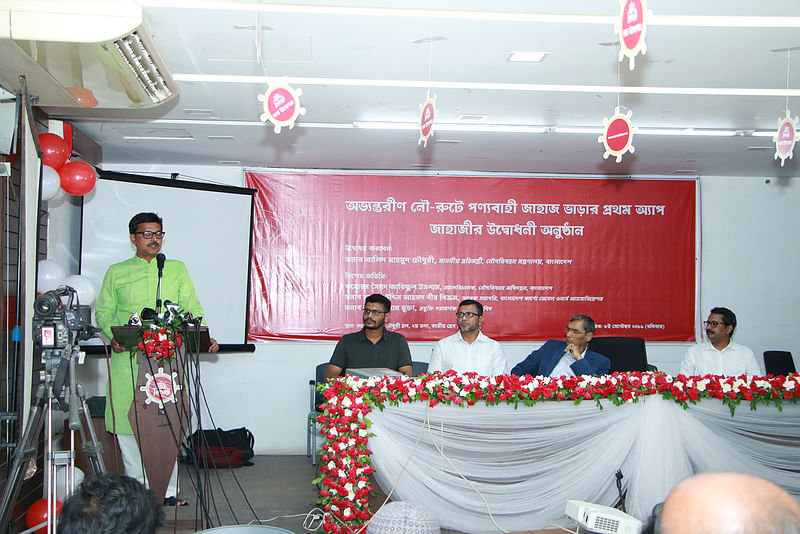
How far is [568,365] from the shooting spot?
5.06m

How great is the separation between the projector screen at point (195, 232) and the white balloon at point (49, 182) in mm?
1553

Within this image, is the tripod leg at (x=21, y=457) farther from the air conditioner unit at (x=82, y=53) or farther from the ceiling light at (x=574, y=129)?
the ceiling light at (x=574, y=129)

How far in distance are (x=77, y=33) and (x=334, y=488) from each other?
2.60 metres

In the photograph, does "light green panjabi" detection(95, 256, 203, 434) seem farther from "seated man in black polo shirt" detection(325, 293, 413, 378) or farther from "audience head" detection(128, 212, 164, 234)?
"seated man in black polo shirt" detection(325, 293, 413, 378)

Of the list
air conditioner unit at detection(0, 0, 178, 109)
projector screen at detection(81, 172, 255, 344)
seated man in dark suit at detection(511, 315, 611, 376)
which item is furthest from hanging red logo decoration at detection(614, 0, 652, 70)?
projector screen at detection(81, 172, 255, 344)

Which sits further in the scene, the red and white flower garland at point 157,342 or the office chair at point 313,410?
the office chair at point 313,410

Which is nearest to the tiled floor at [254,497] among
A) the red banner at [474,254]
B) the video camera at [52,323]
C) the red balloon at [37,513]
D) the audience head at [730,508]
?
the red balloon at [37,513]

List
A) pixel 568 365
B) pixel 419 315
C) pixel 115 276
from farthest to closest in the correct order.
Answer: pixel 419 315 < pixel 568 365 < pixel 115 276

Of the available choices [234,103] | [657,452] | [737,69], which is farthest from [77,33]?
[657,452]

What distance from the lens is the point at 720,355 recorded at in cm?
555

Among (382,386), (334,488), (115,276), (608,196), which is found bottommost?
(334,488)

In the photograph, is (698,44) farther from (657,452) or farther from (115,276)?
(115,276)

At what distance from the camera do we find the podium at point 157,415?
4254 millimetres

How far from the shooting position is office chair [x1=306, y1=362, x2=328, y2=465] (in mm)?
6223
